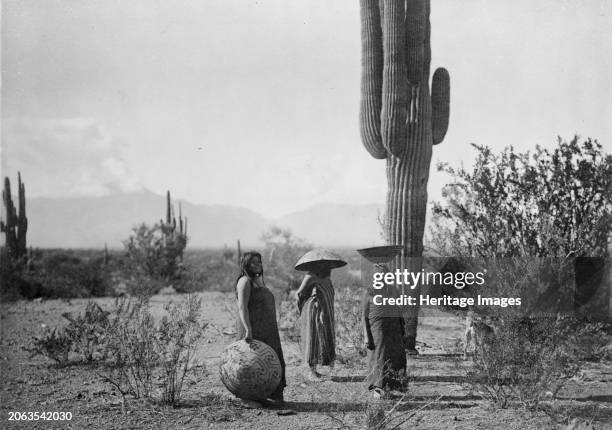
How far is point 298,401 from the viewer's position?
6.59 meters

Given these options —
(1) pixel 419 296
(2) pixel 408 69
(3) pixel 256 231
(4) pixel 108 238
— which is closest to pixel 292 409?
(1) pixel 419 296

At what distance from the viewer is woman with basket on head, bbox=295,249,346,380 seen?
25.1 feet

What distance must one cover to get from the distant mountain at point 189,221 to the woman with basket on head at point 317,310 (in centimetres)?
12833

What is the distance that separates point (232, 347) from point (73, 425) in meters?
1.65

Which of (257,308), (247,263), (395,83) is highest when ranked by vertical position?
(395,83)

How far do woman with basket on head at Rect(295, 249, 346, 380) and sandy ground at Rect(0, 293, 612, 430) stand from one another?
29 centimetres

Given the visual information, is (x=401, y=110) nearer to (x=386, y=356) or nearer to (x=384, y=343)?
(x=384, y=343)

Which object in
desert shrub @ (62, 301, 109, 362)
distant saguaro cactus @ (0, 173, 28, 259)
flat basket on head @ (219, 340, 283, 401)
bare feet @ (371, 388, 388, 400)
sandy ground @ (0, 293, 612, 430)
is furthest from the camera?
distant saguaro cactus @ (0, 173, 28, 259)

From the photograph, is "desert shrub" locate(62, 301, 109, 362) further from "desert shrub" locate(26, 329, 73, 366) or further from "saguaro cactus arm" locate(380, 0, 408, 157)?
"saguaro cactus arm" locate(380, 0, 408, 157)

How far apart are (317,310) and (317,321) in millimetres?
141

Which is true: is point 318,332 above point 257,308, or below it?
below

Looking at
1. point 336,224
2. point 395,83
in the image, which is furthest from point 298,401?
point 336,224

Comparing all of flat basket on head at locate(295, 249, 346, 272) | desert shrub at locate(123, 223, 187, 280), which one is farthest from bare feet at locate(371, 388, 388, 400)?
desert shrub at locate(123, 223, 187, 280)

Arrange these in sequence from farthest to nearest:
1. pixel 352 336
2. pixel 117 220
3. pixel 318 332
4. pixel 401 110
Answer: pixel 117 220
pixel 401 110
pixel 352 336
pixel 318 332
